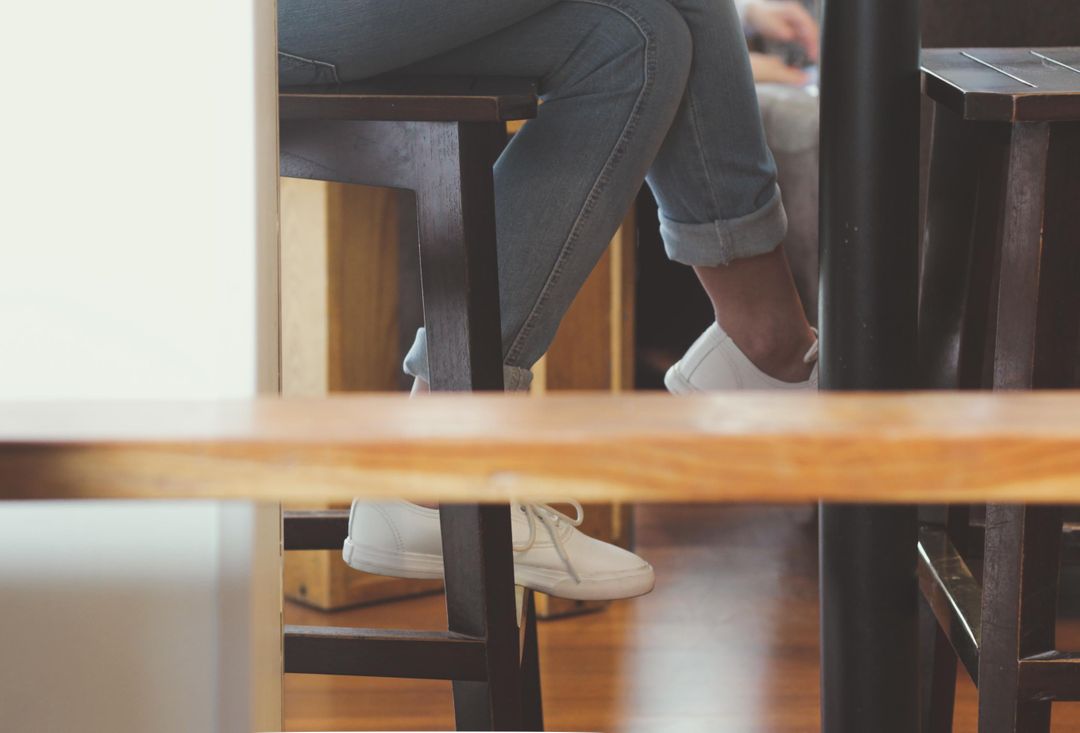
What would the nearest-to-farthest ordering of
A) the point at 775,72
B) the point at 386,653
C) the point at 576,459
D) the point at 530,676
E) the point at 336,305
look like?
A: the point at 576,459 < the point at 386,653 < the point at 530,676 < the point at 336,305 < the point at 775,72

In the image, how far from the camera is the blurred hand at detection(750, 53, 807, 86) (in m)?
3.38

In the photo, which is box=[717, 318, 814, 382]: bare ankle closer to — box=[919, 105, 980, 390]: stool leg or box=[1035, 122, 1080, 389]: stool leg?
box=[919, 105, 980, 390]: stool leg

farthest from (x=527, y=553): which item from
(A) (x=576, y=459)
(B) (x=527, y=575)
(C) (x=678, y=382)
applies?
(A) (x=576, y=459)

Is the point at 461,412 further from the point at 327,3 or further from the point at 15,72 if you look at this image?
the point at 327,3

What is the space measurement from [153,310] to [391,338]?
4.45 feet

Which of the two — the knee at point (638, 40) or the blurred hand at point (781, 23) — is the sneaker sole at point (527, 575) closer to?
the knee at point (638, 40)

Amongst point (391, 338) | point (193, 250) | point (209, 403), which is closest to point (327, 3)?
point (193, 250)

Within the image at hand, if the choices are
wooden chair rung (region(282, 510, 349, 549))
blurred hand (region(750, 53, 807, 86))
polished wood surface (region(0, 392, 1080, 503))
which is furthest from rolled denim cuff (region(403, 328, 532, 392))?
blurred hand (region(750, 53, 807, 86))

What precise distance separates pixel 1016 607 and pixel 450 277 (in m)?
0.46

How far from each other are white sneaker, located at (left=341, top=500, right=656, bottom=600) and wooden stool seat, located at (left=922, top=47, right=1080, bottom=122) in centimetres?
48

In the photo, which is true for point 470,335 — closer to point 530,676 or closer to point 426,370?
point 426,370

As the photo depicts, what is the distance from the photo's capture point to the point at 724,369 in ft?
4.12

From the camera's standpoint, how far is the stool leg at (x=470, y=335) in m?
0.92

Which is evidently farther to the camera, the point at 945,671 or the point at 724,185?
the point at 945,671
